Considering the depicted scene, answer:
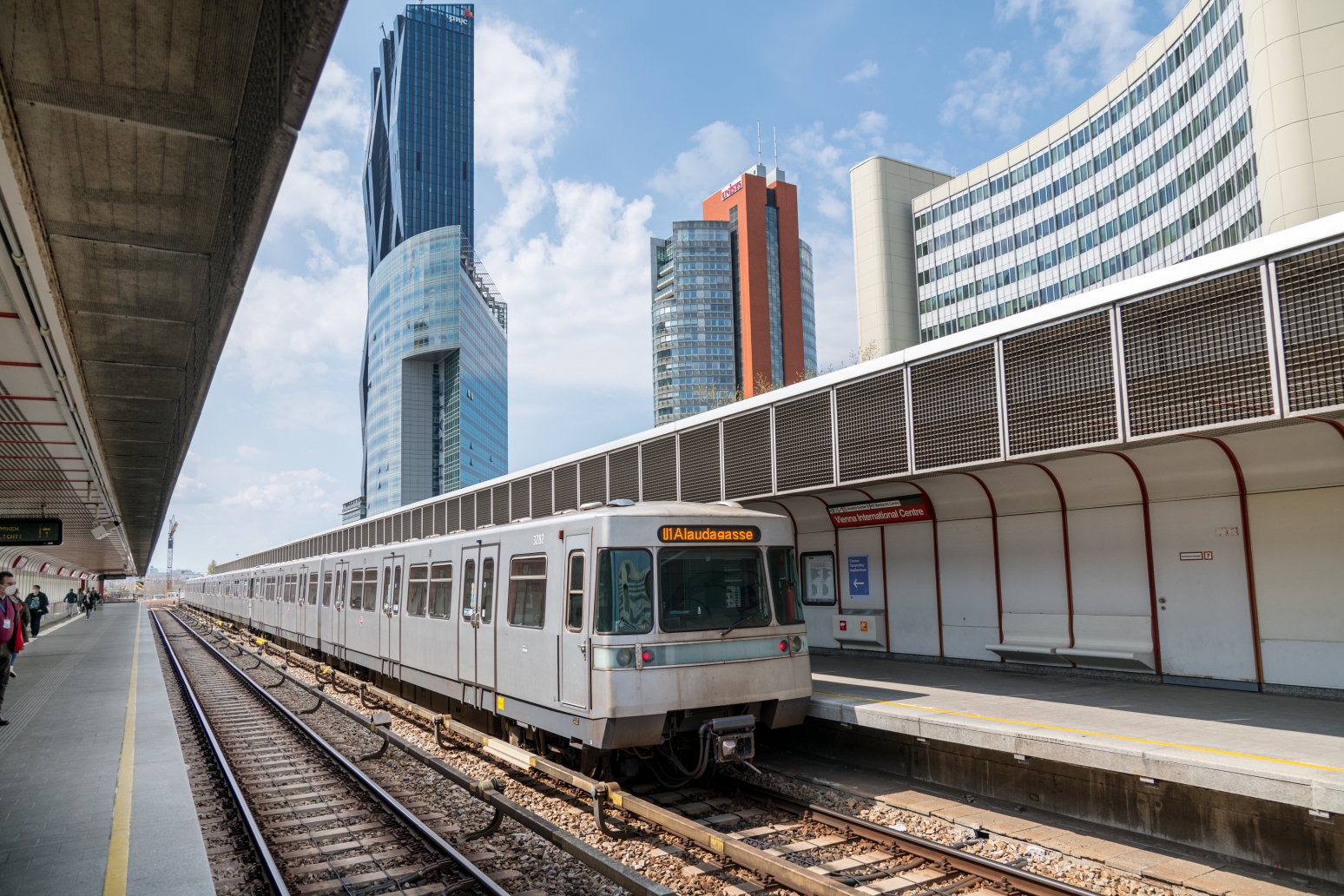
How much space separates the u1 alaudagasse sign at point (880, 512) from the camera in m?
12.5

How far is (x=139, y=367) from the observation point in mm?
11148

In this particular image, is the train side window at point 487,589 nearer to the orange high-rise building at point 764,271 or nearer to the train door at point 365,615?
the train door at point 365,615

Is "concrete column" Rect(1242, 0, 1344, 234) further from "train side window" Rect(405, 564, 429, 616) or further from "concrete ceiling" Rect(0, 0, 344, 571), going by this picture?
"concrete ceiling" Rect(0, 0, 344, 571)

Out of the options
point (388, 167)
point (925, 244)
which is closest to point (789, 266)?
point (925, 244)

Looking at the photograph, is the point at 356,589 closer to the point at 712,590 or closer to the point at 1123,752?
the point at 712,590

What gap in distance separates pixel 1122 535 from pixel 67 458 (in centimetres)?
1660

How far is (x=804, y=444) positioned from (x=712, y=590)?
3.69 meters

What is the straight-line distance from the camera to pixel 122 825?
284 inches

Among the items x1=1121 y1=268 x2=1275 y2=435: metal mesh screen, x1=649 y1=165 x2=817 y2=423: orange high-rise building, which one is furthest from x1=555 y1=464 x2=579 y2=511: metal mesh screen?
x1=649 y1=165 x2=817 y2=423: orange high-rise building

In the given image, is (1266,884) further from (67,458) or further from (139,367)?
(67,458)

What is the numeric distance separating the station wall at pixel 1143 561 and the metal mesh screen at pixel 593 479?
544 centimetres

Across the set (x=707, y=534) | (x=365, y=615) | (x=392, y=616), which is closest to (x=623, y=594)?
(x=707, y=534)

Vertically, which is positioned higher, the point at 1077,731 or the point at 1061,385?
the point at 1061,385

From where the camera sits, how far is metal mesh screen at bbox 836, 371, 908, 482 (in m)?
10.3
